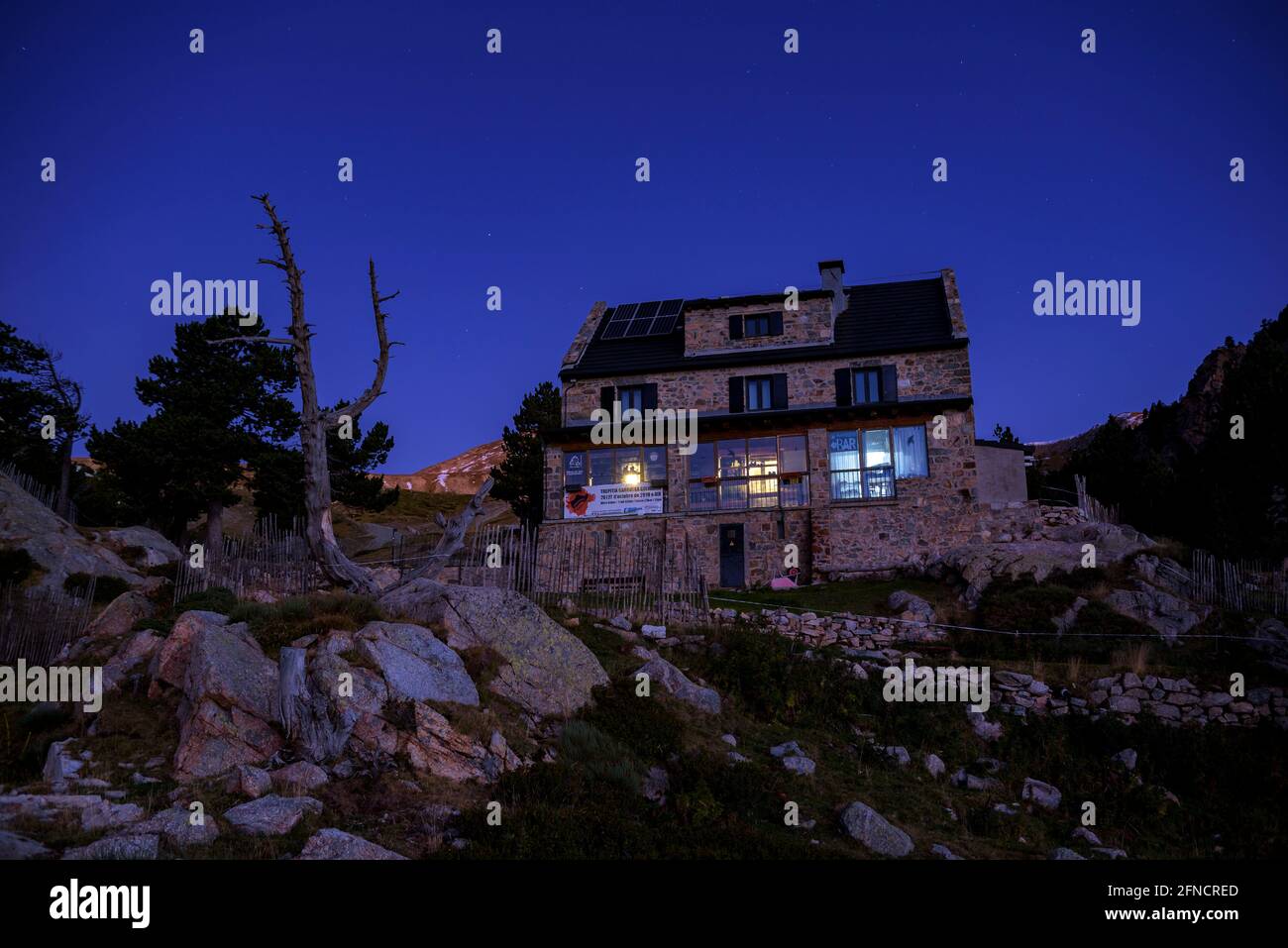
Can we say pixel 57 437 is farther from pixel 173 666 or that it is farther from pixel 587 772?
pixel 587 772

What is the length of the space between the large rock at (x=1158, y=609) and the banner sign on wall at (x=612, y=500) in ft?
52.7

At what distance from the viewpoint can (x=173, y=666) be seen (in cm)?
1177

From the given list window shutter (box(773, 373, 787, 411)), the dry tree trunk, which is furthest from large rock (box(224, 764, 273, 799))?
window shutter (box(773, 373, 787, 411))

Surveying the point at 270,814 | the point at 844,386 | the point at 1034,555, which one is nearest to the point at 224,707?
the point at 270,814

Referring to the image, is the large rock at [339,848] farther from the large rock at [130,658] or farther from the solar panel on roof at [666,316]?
the solar panel on roof at [666,316]

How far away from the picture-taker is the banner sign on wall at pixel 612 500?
1243 inches

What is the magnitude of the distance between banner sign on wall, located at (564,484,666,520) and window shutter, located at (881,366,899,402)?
9.29m

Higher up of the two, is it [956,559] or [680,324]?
[680,324]

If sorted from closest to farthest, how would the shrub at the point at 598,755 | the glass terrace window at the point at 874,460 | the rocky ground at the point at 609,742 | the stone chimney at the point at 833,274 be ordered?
the rocky ground at the point at 609,742, the shrub at the point at 598,755, the glass terrace window at the point at 874,460, the stone chimney at the point at 833,274

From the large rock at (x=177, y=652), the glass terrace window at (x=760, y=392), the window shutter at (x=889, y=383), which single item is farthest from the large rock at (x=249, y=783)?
the window shutter at (x=889, y=383)

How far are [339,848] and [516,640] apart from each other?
588cm
